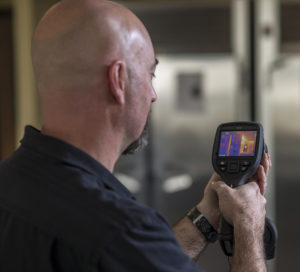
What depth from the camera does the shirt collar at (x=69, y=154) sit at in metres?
0.94

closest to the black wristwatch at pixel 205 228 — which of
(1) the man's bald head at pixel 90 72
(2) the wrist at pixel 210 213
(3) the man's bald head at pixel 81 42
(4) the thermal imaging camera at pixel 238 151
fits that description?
(2) the wrist at pixel 210 213

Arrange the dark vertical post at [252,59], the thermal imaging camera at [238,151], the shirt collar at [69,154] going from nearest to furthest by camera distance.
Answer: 1. the shirt collar at [69,154]
2. the thermal imaging camera at [238,151]
3. the dark vertical post at [252,59]

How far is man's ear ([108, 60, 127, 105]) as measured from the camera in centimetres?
98

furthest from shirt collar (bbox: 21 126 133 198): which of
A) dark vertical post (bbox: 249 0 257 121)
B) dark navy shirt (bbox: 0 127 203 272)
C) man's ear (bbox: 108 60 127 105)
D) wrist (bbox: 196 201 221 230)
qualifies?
dark vertical post (bbox: 249 0 257 121)

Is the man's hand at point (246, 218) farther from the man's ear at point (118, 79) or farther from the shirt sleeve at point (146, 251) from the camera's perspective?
the man's ear at point (118, 79)

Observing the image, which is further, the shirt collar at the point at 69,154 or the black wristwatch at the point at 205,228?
the black wristwatch at the point at 205,228

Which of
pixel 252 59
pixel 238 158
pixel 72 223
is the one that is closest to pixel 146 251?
pixel 72 223

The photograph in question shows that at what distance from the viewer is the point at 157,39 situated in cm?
320

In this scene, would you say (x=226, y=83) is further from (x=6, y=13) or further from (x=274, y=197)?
(x=6, y=13)

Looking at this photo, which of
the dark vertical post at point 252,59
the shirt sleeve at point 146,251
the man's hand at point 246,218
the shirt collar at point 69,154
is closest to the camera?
the shirt sleeve at point 146,251

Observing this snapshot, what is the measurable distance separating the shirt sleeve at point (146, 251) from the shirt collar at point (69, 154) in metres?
0.12

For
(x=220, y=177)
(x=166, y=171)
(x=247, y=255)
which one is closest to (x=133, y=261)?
(x=247, y=255)

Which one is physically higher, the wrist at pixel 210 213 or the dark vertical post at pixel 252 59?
the dark vertical post at pixel 252 59

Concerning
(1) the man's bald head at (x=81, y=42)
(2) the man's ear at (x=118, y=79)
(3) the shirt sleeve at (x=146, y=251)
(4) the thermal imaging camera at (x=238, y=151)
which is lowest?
(3) the shirt sleeve at (x=146, y=251)
